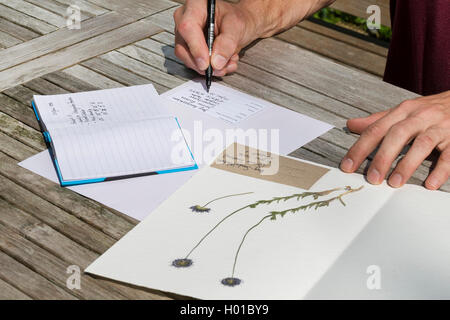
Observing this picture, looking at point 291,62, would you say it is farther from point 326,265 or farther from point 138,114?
point 326,265

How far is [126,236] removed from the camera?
35.7 inches

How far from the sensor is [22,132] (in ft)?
3.79

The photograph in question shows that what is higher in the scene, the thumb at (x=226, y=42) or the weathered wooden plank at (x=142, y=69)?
the thumb at (x=226, y=42)

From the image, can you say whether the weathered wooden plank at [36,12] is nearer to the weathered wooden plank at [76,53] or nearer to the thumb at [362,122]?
the weathered wooden plank at [76,53]

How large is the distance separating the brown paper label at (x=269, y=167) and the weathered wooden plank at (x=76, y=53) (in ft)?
1.67

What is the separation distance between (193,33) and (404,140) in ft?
1.70

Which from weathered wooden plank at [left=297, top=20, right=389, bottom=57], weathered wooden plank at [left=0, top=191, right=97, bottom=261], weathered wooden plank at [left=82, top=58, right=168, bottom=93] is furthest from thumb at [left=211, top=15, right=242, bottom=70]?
weathered wooden plank at [left=297, top=20, right=389, bottom=57]

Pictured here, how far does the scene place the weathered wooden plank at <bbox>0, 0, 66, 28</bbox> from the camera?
163 cm

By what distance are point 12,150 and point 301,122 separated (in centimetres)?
55

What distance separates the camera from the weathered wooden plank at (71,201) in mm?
935

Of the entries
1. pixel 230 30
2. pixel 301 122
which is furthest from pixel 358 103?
pixel 230 30

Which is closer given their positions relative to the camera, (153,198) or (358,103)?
(153,198)

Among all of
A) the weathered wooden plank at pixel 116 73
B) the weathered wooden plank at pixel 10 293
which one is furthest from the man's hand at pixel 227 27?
the weathered wooden plank at pixel 10 293
